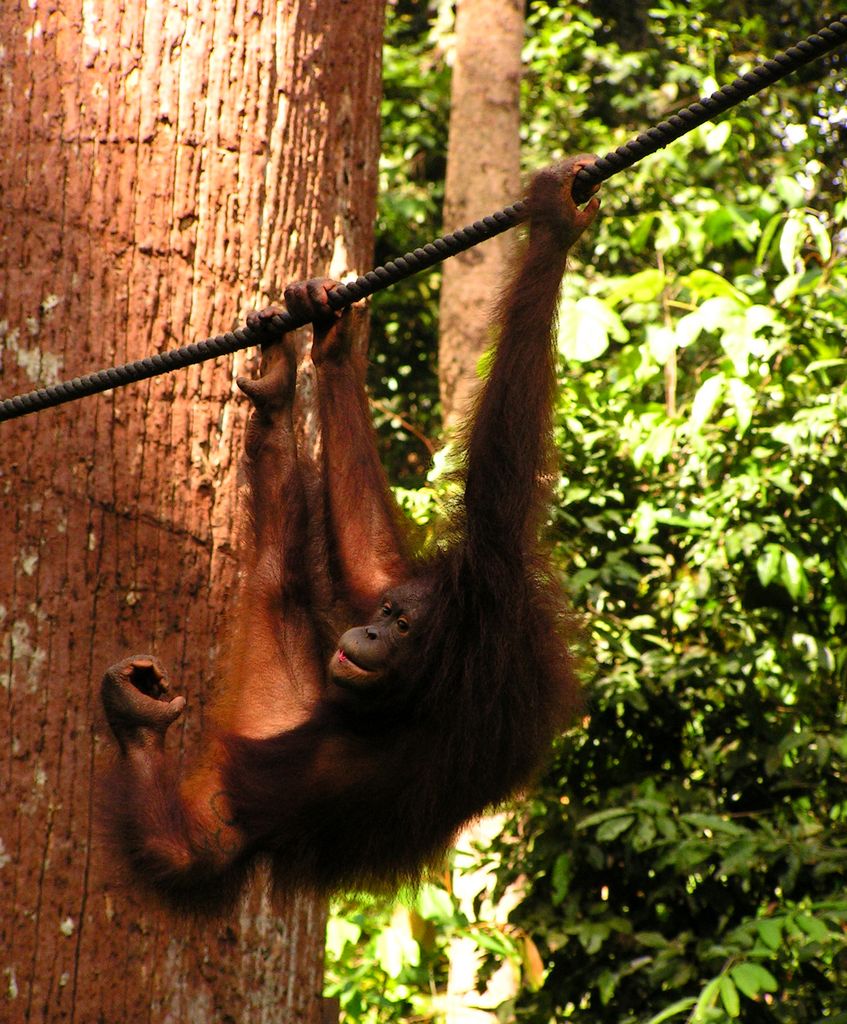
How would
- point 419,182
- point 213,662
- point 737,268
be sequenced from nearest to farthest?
point 213,662 < point 737,268 < point 419,182

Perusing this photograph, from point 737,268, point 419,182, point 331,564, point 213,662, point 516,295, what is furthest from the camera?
point 419,182

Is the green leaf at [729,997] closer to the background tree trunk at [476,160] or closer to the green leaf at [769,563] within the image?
the green leaf at [769,563]

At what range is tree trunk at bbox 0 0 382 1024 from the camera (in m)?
2.27

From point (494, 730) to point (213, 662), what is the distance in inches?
23.6

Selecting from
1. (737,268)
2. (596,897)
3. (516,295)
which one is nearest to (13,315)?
(516,295)

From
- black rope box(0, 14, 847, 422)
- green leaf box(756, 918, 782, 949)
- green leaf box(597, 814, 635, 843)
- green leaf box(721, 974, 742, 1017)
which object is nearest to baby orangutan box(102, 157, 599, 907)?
black rope box(0, 14, 847, 422)

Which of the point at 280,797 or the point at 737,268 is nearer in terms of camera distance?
the point at 280,797

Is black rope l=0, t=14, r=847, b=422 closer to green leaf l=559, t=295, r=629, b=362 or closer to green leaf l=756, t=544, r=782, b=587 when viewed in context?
green leaf l=559, t=295, r=629, b=362

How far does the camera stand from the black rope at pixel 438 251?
163cm

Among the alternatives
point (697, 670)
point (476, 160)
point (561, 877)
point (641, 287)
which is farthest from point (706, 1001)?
point (476, 160)

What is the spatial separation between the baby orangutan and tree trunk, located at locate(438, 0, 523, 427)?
10.5 feet

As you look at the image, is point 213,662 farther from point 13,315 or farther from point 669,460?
point 669,460

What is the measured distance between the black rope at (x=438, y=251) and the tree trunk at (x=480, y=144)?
11.5 feet

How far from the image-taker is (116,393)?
2410 mm
